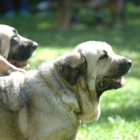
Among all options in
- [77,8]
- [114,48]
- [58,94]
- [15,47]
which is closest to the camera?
[58,94]

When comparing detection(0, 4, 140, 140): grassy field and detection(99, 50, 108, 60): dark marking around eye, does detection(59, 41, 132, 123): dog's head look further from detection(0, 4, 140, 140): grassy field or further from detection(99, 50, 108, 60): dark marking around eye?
detection(0, 4, 140, 140): grassy field

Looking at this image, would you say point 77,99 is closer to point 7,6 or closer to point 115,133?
point 115,133

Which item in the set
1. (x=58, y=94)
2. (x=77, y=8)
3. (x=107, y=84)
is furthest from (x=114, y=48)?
(x=58, y=94)

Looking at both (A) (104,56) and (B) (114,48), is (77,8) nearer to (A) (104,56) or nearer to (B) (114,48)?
(B) (114,48)

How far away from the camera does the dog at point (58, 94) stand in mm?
6020

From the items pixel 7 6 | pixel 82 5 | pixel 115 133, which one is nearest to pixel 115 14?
pixel 82 5

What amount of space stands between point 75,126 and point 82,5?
61.4 ft

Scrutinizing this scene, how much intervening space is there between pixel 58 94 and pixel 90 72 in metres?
0.43

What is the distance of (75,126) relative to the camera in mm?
6168

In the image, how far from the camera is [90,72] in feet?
20.3

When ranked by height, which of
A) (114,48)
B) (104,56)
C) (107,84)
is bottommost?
(114,48)

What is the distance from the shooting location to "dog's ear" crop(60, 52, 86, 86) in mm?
6012

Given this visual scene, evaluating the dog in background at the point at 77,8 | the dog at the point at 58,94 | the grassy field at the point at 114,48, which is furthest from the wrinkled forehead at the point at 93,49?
the dog in background at the point at 77,8

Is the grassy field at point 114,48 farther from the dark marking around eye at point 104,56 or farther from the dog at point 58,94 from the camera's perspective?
the dark marking around eye at point 104,56
